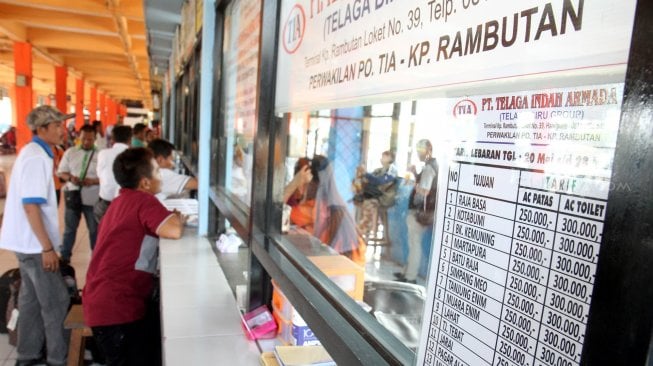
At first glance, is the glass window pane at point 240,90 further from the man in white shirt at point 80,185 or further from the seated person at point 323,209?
the man in white shirt at point 80,185

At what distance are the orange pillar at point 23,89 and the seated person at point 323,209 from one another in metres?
6.47

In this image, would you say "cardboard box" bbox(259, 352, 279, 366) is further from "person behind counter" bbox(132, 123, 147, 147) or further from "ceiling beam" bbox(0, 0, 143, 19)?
"person behind counter" bbox(132, 123, 147, 147)

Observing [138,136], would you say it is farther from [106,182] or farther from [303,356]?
[303,356]

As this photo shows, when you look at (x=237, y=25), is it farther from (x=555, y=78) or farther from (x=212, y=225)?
(x=555, y=78)

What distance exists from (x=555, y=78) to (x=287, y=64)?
3.33ft

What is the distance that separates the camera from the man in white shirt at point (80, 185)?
13.9ft

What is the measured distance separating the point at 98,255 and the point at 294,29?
1469 millimetres

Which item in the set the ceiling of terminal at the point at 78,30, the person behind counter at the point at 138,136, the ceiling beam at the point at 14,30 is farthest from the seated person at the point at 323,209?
the ceiling beam at the point at 14,30

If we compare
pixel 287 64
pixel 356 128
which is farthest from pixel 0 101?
pixel 287 64

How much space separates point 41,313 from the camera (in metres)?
2.68

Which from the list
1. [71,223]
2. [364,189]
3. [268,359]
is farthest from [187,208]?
[268,359]

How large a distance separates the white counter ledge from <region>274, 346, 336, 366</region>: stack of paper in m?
0.12

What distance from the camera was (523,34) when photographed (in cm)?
51

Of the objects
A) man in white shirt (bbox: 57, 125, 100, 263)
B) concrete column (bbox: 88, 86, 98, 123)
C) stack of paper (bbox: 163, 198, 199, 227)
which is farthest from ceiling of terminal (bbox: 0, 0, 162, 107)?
concrete column (bbox: 88, 86, 98, 123)
